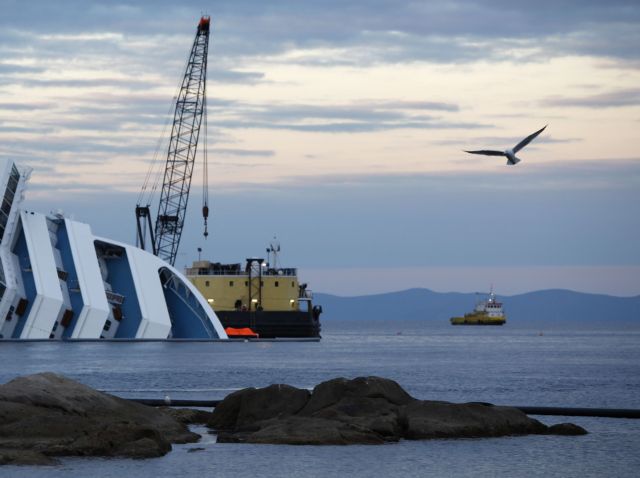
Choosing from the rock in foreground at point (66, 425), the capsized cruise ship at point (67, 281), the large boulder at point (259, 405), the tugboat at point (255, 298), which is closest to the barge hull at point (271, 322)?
the tugboat at point (255, 298)

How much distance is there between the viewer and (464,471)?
2906 centimetres

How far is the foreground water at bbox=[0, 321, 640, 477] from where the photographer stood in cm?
2928

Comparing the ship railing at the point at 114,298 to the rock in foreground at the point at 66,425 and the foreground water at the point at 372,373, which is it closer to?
the foreground water at the point at 372,373

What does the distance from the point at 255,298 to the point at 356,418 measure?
89.3m

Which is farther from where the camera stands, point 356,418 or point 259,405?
point 259,405

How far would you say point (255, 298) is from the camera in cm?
12206

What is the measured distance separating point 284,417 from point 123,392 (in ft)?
57.0

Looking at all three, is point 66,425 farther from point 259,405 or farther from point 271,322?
point 271,322

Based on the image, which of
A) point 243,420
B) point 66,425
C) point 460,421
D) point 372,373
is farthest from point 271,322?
point 66,425

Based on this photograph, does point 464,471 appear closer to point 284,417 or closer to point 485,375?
point 284,417

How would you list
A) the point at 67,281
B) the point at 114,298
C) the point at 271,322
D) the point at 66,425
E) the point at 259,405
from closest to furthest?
the point at 66,425 < the point at 259,405 < the point at 67,281 < the point at 114,298 < the point at 271,322

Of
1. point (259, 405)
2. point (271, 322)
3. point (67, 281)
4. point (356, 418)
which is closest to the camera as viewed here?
point (356, 418)

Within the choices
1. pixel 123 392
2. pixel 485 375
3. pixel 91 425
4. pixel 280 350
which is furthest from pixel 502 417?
pixel 280 350

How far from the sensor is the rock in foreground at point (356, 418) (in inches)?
1262
